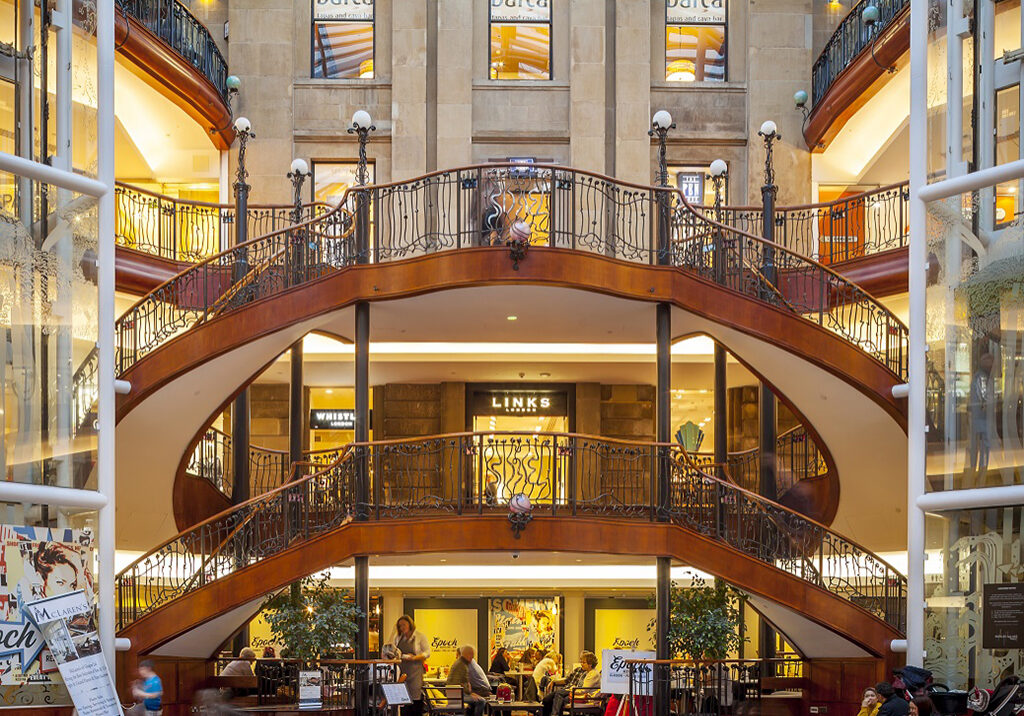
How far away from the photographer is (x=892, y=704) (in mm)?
13125

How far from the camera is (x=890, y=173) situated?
984 inches

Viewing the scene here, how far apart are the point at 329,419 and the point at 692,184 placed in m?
6.81

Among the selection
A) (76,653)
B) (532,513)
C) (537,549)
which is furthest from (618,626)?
(76,653)

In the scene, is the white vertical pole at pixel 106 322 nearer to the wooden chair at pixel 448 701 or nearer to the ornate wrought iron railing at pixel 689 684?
the wooden chair at pixel 448 701

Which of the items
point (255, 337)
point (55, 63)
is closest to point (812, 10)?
point (255, 337)

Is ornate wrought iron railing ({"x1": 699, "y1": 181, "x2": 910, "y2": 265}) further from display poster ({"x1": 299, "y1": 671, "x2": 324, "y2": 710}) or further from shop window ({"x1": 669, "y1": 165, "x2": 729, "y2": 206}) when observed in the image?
display poster ({"x1": 299, "y1": 671, "x2": 324, "y2": 710})

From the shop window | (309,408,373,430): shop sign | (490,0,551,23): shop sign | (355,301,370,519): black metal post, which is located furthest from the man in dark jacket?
(490,0,551,23): shop sign

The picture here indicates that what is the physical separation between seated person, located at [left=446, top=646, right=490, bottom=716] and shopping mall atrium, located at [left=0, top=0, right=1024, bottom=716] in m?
0.08

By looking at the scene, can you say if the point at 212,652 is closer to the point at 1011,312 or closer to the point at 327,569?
the point at 327,569

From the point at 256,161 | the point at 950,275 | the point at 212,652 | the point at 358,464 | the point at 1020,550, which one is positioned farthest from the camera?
the point at 256,161

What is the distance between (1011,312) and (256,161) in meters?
12.5

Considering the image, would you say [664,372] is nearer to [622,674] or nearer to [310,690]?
[622,674]

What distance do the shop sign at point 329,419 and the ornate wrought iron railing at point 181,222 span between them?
3.52 m

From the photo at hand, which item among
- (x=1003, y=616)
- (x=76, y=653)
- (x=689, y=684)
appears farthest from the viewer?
(x=689, y=684)
